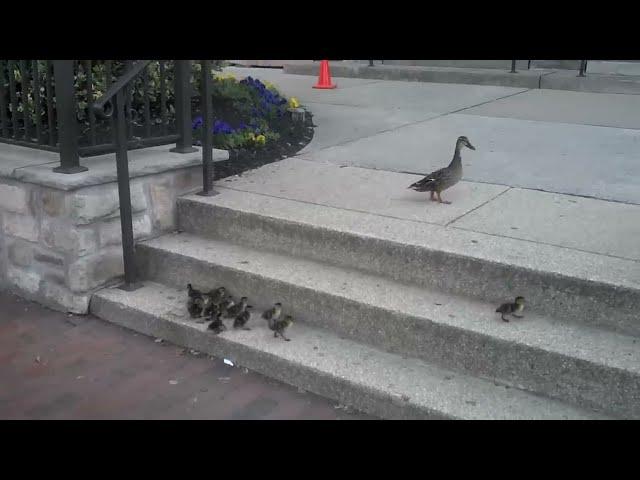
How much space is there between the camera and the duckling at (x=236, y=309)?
3887 mm

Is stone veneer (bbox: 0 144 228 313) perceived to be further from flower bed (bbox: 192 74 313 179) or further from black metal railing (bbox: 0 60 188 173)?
flower bed (bbox: 192 74 313 179)

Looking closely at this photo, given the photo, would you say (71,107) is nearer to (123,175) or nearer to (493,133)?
(123,175)

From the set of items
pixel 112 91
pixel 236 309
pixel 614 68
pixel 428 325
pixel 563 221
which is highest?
pixel 614 68

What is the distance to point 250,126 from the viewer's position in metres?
6.21

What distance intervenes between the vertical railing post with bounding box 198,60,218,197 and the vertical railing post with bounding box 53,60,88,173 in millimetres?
826

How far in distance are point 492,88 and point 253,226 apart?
615 cm

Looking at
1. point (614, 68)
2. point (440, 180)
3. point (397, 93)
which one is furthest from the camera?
point (614, 68)

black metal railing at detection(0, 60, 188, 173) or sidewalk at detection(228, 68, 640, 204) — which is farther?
sidewalk at detection(228, 68, 640, 204)

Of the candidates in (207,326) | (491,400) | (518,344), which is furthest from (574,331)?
(207,326)

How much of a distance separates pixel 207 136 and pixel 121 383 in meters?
1.84

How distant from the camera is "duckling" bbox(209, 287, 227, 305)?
3.97 meters

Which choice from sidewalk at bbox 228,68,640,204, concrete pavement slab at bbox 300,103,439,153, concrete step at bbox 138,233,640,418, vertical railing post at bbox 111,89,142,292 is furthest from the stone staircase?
concrete pavement slab at bbox 300,103,439,153

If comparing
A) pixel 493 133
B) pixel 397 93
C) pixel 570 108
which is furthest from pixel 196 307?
pixel 397 93
